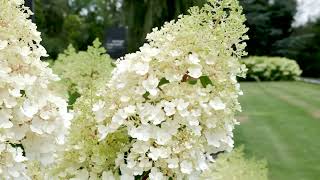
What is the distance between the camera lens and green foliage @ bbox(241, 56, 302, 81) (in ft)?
71.9

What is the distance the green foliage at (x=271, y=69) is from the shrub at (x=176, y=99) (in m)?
20.1

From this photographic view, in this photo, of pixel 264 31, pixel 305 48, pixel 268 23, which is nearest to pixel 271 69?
pixel 264 31

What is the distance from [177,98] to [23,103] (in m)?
0.37

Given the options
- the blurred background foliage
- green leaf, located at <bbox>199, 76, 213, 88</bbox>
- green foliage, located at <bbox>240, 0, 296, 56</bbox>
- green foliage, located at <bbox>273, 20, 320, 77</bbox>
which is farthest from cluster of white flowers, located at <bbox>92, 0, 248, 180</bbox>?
green foliage, located at <bbox>273, 20, 320, 77</bbox>

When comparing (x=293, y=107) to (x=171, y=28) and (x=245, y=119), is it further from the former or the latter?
(x=171, y=28)

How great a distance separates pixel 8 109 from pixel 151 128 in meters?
0.35

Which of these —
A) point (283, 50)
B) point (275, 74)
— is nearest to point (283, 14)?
point (283, 50)

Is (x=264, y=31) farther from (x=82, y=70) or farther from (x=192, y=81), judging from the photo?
(x=192, y=81)

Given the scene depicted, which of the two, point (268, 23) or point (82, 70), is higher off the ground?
point (82, 70)

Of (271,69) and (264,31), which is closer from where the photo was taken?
(271,69)

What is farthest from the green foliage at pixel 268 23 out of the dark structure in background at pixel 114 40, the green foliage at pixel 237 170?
the green foliage at pixel 237 170

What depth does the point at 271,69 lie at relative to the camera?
2200 cm

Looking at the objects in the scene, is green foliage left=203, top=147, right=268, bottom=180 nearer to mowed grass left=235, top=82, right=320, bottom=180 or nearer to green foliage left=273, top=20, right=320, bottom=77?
mowed grass left=235, top=82, right=320, bottom=180

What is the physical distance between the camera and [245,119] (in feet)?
35.2
